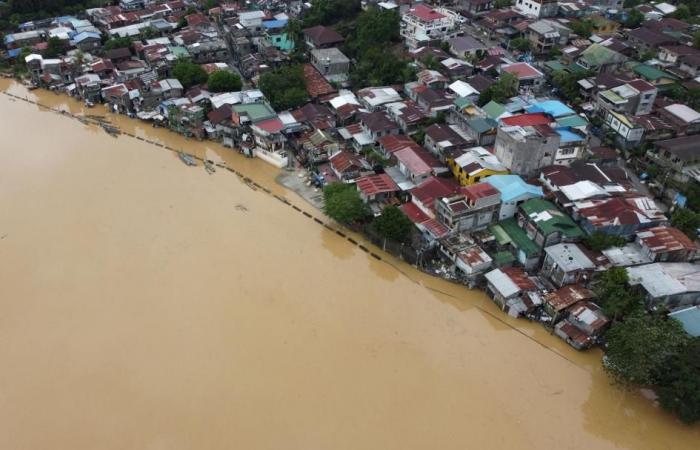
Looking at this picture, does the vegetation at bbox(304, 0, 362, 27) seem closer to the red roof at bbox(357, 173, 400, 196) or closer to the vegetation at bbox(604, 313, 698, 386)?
the red roof at bbox(357, 173, 400, 196)

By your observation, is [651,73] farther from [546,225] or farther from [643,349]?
[643,349]

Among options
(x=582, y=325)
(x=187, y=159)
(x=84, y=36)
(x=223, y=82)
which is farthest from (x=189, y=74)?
(x=582, y=325)

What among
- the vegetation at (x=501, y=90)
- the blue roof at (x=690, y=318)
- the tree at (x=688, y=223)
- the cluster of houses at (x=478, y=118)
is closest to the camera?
the blue roof at (x=690, y=318)

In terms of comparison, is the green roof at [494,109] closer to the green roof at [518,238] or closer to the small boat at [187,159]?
the green roof at [518,238]

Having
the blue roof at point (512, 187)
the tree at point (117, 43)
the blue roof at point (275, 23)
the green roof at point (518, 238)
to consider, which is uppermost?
the blue roof at point (275, 23)

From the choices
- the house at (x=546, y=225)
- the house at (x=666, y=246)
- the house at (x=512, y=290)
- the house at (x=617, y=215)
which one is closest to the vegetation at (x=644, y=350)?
the house at (x=512, y=290)

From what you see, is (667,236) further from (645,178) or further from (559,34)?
(559,34)
